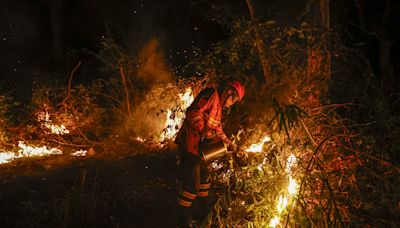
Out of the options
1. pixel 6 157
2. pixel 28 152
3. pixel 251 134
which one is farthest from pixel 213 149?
pixel 6 157

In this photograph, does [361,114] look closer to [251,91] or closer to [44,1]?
[251,91]

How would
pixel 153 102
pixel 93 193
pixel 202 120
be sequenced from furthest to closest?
pixel 153 102 < pixel 93 193 < pixel 202 120

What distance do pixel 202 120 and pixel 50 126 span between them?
4.12 m

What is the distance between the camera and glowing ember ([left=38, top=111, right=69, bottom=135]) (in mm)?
8398

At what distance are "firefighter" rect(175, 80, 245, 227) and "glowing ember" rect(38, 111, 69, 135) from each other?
3667 millimetres

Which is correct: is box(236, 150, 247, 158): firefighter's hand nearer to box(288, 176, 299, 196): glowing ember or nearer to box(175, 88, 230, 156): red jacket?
box(175, 88, 230, 156): red jacket

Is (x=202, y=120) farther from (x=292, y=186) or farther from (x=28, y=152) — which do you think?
(x=28, y=152)

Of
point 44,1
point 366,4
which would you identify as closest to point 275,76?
point 366,4

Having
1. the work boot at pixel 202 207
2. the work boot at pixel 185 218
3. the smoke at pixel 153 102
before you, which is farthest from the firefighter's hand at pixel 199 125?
the smoke at pixel 153 102

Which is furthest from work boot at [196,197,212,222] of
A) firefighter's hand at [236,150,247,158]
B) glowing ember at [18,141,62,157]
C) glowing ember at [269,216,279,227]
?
glowing ember at [18,141,62,157]

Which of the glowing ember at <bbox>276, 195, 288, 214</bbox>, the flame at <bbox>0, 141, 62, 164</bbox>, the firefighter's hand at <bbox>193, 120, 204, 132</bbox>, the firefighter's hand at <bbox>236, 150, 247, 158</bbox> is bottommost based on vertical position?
the glowing ember at <bbox>276, 195, 288, 214</bbox>

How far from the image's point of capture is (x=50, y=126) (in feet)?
27.7

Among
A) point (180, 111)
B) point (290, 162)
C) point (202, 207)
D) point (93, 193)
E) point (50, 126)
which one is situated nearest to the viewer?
point (290, 162)

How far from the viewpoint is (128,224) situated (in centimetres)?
531
